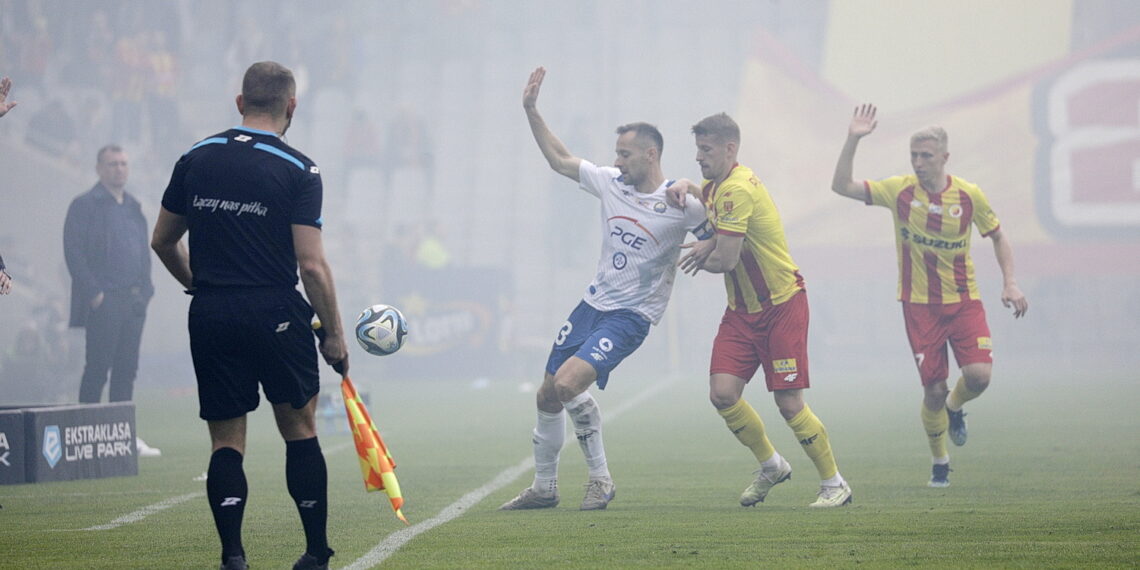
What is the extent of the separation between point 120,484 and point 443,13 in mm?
35578

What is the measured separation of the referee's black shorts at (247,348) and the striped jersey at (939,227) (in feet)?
16.3

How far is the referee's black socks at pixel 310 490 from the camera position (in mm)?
5535

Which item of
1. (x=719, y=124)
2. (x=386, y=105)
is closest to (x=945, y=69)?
(x=386, y=105)

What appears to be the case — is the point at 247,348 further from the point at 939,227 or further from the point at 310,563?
the point at 939,227

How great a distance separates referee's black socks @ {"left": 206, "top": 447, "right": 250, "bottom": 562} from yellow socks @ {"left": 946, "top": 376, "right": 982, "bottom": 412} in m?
5.49

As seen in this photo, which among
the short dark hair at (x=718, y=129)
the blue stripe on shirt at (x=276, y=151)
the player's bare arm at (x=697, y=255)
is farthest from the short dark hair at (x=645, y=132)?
the blue stripe on shirt at (x=276, y=151)

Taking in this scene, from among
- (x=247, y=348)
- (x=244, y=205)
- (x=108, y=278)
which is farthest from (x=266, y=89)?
(x=108, y=278)

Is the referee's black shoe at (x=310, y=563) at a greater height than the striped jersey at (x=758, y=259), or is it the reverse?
the striped jersey at (x=758, y=259)

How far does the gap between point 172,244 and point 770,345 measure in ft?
12.2

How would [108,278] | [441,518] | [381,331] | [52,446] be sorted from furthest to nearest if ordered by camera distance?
[108,278] < [52,446] < [441,518] < [381,331]

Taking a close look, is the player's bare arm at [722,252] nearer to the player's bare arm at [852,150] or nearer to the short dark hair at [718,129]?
the short dark hair at [718,129]

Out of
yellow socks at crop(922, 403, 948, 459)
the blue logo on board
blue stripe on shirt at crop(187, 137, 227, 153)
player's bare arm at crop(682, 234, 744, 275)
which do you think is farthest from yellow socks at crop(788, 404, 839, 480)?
the blue logo on board

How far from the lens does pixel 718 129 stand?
26.6ft

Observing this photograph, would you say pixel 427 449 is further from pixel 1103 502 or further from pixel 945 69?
pixel 945 69
